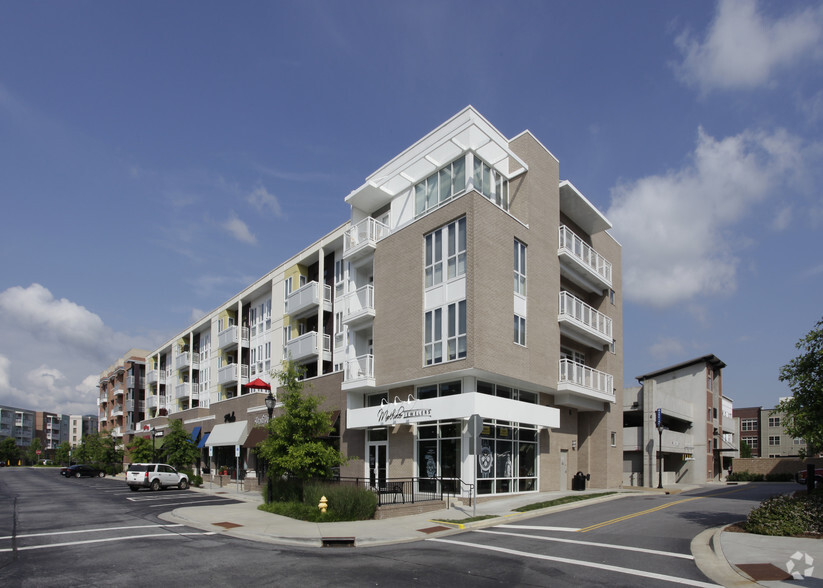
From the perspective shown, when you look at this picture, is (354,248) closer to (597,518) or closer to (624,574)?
(597,518)

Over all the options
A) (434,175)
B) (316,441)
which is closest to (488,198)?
(434,175)

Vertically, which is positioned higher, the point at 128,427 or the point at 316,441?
the point at 316,441

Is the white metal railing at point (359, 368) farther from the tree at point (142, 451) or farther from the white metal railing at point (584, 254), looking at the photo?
the tree at point (142, 451)

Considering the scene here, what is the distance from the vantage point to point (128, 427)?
76438 millimetres

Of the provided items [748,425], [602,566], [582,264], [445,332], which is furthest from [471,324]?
[748,425]

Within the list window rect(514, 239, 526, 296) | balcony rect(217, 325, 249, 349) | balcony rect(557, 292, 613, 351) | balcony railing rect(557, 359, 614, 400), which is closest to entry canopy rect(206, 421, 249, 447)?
balcony rect(217, 325, 249, 349)

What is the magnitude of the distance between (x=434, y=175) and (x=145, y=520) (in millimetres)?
18091

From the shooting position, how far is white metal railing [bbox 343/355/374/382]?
27453 mm

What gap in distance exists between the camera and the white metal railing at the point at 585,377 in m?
28.2

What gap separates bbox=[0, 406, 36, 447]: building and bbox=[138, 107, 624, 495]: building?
510 ft

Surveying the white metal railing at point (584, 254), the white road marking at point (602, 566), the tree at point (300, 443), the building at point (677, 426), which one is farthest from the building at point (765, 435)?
the white road marking at point (602, 566)

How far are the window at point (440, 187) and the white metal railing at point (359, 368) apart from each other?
24.0 feet

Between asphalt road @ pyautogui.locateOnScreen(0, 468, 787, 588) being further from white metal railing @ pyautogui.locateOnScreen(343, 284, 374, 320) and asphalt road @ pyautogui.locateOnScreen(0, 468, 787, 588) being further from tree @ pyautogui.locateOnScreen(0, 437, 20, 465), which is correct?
tree @ pyautogui.locateOnScreen(0, 437, 20, 465)

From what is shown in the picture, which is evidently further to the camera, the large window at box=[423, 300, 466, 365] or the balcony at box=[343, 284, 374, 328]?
the balcony at box=[343, 284, 374, 328]
